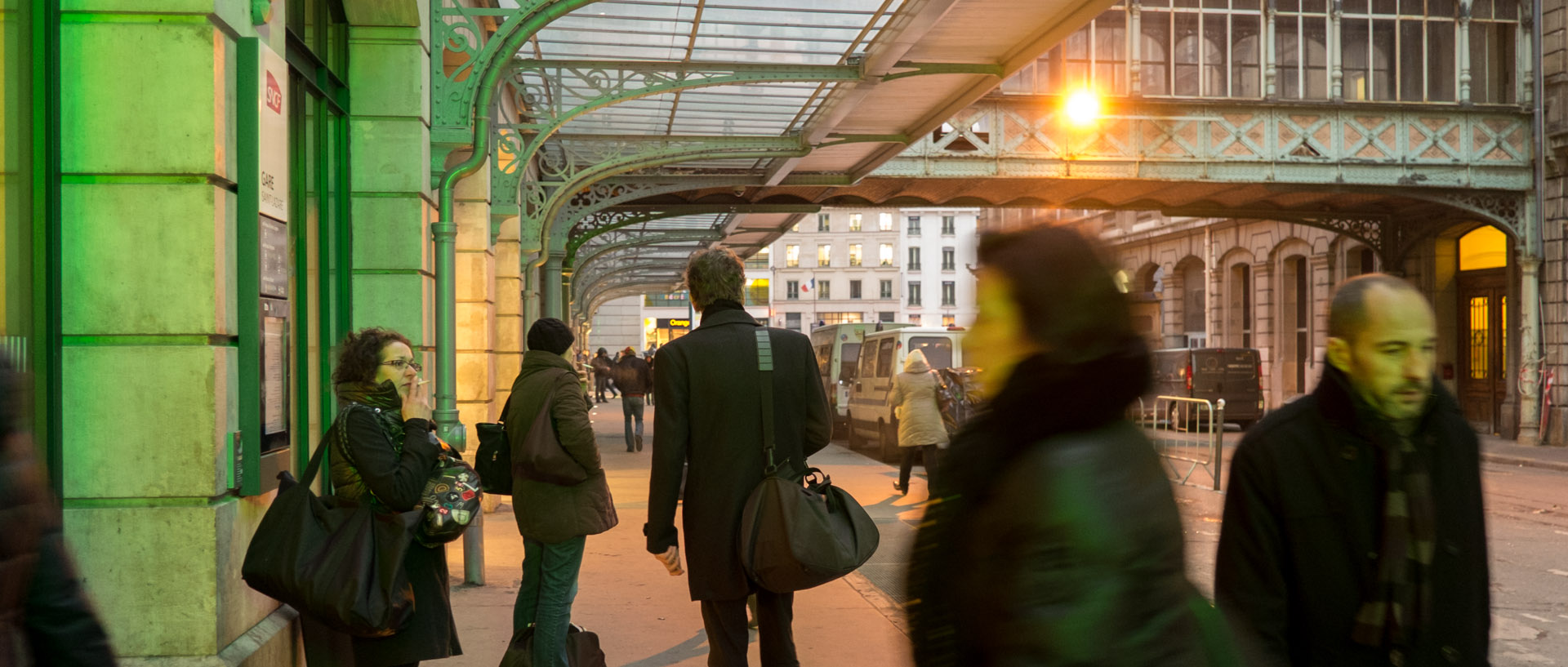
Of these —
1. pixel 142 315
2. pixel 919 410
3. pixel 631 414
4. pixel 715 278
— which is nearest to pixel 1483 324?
pixel 631 414

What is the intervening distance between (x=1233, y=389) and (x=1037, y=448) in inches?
984

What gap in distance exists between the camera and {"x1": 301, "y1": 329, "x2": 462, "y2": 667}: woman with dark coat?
4.11m

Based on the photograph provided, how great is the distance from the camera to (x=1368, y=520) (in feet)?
8.58

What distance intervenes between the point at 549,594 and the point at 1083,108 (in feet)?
52.5

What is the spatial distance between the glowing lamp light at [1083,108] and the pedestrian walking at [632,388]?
744 cm

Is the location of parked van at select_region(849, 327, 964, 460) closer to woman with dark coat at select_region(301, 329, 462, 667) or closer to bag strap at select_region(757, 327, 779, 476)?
bag strap at select_region(757, 327, 779, 476)

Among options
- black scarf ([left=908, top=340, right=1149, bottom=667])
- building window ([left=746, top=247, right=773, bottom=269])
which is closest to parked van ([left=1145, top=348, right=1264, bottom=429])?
black scarf ([left=908, top=340, right=1149, bottom=667])

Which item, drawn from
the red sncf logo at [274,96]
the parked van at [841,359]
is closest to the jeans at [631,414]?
the parked van at [841,359]

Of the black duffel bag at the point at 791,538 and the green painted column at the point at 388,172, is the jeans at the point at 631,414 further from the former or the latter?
the black duffel bag at the point at 791,538

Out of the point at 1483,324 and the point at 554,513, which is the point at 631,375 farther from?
the point at 1483,324

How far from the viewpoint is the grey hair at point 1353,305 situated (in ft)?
8.88

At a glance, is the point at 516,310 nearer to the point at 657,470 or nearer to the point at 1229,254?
the point at 657,470

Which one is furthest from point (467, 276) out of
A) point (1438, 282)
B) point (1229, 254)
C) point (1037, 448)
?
point (1229, 254)

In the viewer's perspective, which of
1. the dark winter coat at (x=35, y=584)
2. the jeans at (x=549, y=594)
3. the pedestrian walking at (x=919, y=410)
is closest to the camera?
the dark winter coat at (x=35, y=584)
